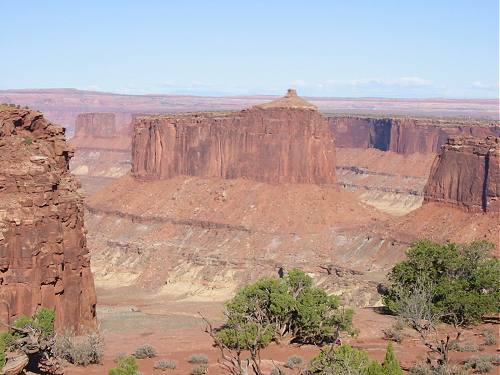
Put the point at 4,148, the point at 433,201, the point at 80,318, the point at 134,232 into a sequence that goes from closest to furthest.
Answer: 1. the point at 4,148
2. the point at 80,318
3. the point at 433,201
4. the point at 134,232

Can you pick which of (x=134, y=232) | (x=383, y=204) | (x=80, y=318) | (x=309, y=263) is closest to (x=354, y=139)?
(x=383, y=204)

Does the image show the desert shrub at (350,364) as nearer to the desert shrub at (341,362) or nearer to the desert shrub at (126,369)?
the desert shrub at (341,362)

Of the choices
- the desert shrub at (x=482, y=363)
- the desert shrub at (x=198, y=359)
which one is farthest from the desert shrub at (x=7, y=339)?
the desert shrub at (x=482, y=363)

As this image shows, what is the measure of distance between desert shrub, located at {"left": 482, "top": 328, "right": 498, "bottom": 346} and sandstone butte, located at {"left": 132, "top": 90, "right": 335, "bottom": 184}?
5086 cm

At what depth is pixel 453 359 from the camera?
3045 cm

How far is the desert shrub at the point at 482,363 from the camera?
92.0 feet

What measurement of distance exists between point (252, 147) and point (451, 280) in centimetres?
4874

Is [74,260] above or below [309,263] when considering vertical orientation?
above

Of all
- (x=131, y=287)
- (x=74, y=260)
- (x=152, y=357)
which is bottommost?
(x=131, y=287)

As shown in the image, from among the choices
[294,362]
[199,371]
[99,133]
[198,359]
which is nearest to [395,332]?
[294,362]

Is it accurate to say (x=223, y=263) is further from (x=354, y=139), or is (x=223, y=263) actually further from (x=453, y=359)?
(x=354, y=139)

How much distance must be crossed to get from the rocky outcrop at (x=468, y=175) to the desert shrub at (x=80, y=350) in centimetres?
4318

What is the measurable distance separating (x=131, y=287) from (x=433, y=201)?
27292 millimetres

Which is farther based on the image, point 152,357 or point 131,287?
point 131,287
